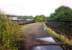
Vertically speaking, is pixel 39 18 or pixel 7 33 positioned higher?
pixel 39 18

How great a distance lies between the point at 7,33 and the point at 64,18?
61cm

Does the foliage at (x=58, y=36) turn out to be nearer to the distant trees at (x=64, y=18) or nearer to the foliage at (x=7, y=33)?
the distant trees at (x=64, y=18)

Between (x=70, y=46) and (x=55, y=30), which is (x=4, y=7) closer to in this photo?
(x=55, y=30)

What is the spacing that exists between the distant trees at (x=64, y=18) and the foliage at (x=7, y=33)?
1.29ft

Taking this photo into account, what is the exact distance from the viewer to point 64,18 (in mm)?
2420

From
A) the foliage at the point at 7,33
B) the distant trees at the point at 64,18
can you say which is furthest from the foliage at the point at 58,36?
the foliage at the point at 7,33

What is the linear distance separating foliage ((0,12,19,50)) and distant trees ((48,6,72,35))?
39 cm

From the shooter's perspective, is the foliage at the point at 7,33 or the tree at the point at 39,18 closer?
the foliage at the point at 7,33

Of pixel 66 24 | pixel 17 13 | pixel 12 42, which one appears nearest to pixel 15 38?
pixel 12 42

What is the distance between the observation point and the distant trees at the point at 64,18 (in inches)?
95.0

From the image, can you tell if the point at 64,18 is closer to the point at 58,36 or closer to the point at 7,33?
the point at 58,36

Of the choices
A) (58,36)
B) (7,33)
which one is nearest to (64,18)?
(58,36)

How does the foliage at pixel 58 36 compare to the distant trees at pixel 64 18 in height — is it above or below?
below

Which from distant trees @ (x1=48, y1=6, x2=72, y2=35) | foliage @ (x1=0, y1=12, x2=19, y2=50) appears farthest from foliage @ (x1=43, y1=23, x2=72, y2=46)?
foliage @ (x1=0, y1=12, x2=19, y2=50)
